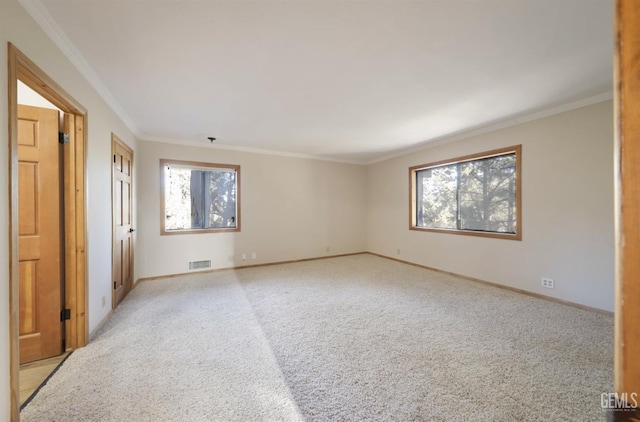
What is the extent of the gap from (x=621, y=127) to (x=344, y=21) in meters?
1.71

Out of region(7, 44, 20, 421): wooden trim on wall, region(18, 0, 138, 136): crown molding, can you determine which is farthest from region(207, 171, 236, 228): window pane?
region(7, 44, 20, 421): wooden trim on wall

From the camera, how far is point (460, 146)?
4074 millimetres

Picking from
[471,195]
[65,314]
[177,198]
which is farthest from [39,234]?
[471,195]

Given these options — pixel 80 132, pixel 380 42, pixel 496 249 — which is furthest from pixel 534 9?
pixel 80 132

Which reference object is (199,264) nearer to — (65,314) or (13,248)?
(65,314)

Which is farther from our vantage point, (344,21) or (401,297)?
(401,297)

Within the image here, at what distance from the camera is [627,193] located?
13.8 inches

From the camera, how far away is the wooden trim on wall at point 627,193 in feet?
1.10

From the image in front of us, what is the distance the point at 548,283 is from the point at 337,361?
118 inches

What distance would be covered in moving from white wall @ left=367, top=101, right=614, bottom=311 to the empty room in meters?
0.02

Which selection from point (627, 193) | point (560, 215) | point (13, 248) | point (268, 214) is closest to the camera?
point (627, 193)

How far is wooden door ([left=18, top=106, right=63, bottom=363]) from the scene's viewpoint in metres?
1.88

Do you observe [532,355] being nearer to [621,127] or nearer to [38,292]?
[621,127]

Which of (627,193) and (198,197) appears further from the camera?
(198,197)
